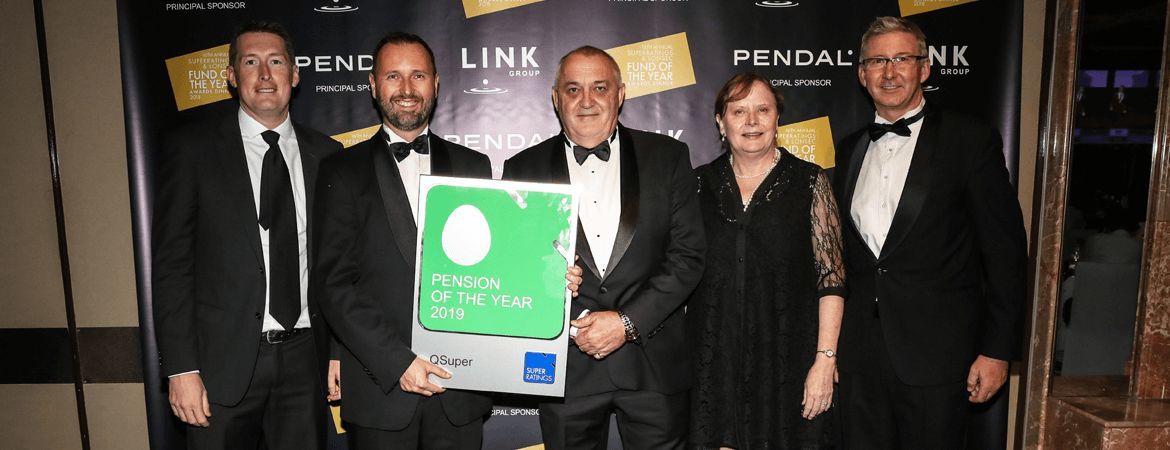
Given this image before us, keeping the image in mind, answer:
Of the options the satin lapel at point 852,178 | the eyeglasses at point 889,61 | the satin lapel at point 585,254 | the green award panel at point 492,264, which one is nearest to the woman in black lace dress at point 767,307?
the satin lapel at point 852,178

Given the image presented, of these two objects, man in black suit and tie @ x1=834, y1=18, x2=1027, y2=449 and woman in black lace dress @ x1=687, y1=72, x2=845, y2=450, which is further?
man in black suit and tie @ x1=834, y1=18, x2=1027, y2=449

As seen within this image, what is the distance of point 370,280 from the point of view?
7.35 feet

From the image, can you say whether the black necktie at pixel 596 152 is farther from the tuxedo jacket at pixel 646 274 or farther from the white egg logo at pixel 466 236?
the white egg logo at pixel 466 236

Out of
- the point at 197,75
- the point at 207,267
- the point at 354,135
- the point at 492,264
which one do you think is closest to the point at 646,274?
the point at 492,264

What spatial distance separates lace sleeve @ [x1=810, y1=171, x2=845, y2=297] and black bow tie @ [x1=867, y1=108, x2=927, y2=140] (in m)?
0.48

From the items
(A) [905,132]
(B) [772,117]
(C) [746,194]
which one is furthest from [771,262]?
(A) [905,132]

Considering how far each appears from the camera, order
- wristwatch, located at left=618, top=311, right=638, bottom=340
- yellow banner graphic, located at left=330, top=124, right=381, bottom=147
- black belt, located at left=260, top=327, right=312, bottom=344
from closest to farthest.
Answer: wristwatch, located at left=618, top=311, right=638, bottom=340 < black belt, located at left=260, top=327, right=312, bottom=344 < yellow banner graphic, located at left=330, top=124, right=381, bottom=147

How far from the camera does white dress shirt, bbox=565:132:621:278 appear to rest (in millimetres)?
2316

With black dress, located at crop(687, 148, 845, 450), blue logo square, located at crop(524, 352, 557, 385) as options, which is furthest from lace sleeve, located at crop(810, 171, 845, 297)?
blue logo square, located at crop(524, 352, 557, 385)

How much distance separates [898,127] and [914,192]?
0.31 metres

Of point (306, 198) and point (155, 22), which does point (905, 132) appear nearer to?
point (306, 198)

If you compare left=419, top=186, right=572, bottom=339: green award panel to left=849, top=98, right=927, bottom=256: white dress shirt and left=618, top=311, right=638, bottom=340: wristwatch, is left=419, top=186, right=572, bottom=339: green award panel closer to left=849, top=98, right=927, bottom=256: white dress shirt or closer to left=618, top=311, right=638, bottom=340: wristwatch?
left=618, top=311, right=638, bottom=340: wristwatch

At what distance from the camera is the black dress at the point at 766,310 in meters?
2.33

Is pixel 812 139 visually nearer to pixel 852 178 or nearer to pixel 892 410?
pixel 852 178
